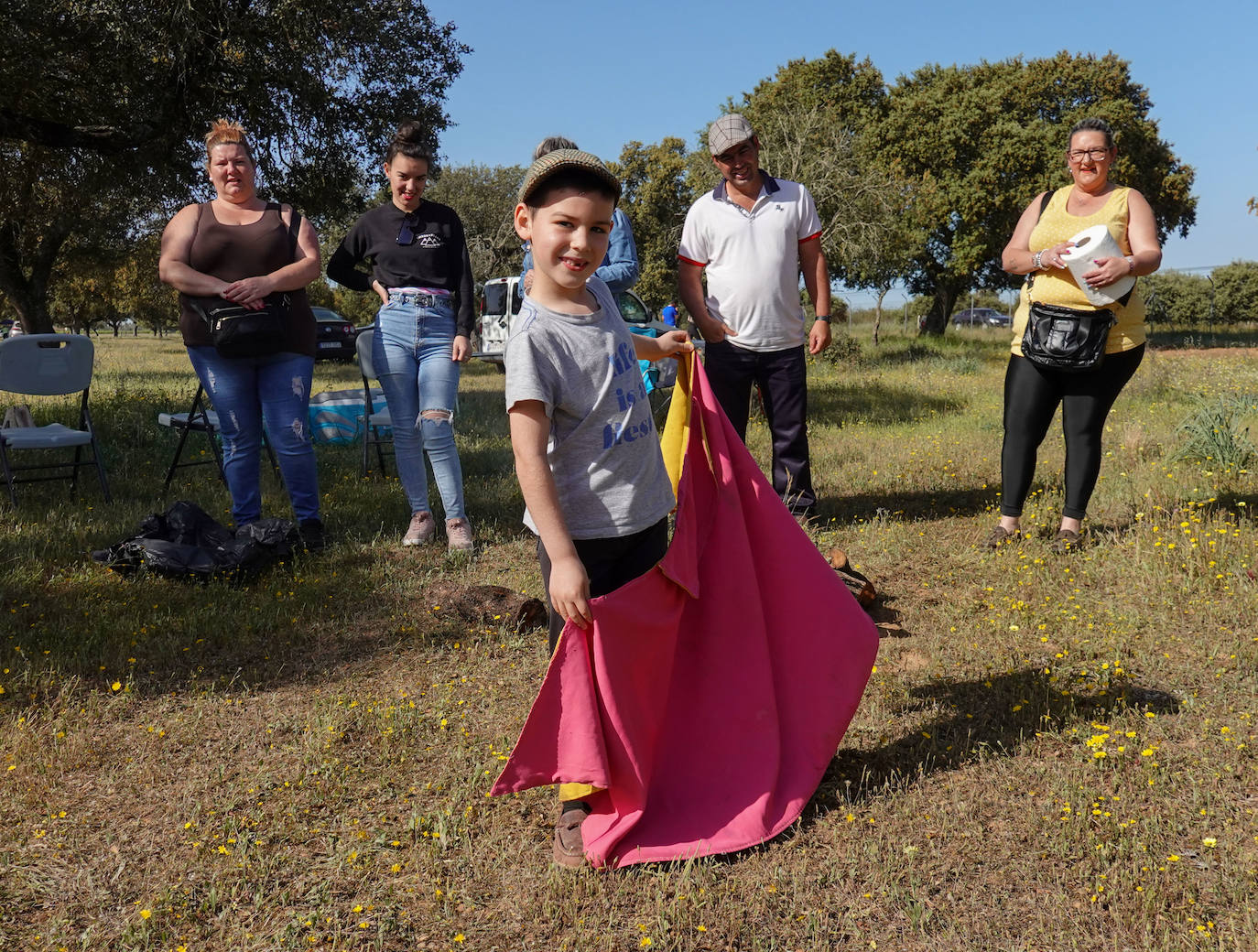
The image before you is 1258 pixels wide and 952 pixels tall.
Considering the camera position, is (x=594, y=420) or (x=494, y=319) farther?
(x=494, y=319)

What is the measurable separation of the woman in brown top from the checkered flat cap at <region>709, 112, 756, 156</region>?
2197 millimetres

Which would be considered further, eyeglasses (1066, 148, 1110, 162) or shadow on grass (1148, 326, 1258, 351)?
shadow on grass (1148, 326, 1258, 351)

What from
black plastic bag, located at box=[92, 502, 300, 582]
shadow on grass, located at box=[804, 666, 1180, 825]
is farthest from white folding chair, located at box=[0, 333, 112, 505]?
shadow on grass, located at box=[804, 666, 1180, 825]

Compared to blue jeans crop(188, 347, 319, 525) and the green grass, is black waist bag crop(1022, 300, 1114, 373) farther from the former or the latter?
blue jeans crop(188, 347, 319, 525)

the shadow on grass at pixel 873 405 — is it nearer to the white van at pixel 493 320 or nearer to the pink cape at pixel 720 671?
the pink cape at pixel 720 671

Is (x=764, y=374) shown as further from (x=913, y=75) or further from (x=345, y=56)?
(x=913, y=75)

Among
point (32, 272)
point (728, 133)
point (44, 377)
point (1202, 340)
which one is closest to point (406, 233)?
point (728, 133)

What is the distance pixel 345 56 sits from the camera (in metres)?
9.86

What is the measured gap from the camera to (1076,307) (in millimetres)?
4633

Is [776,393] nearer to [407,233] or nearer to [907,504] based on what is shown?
[907,504]

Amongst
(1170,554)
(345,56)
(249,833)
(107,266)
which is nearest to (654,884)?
(249,833)

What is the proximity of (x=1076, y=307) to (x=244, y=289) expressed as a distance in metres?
4.15

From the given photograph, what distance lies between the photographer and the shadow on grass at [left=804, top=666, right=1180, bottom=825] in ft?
9.93

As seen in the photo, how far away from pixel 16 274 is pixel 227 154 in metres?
17.3
